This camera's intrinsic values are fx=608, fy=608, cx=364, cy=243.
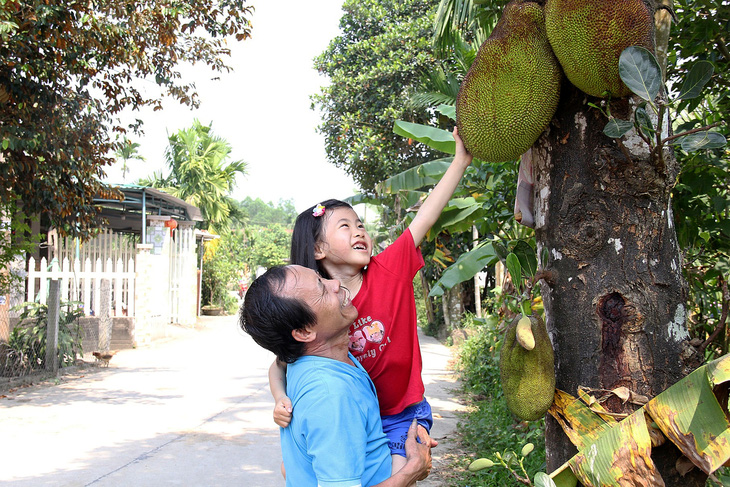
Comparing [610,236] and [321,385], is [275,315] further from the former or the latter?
[610,236]

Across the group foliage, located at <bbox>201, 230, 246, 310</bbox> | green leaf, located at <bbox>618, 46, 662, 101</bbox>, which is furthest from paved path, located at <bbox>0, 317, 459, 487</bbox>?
foliage, located at <bbox>201, 230, 246, 310</bbox>

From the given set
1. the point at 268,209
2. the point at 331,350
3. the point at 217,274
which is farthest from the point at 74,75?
the point at 268,209

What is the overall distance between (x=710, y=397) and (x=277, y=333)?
92 cm

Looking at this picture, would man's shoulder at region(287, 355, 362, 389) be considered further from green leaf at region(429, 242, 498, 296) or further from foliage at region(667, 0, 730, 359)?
green leaf at region(429, 242, 498, 296)

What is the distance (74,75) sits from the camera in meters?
6.13

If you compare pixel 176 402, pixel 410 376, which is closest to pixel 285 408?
pixel 410 376

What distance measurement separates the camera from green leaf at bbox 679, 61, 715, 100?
1257mm

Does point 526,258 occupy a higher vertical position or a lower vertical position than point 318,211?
lower

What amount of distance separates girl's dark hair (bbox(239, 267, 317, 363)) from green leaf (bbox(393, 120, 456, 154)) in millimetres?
2444

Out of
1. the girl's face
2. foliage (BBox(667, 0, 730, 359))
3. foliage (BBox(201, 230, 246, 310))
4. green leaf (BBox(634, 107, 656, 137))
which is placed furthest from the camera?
foliage (BBox(201, 230, 246, 310))

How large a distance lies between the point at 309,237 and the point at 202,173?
756 inches

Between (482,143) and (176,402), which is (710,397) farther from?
(176,402)

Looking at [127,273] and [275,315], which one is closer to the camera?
[275,315]

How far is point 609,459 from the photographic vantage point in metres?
1.21
